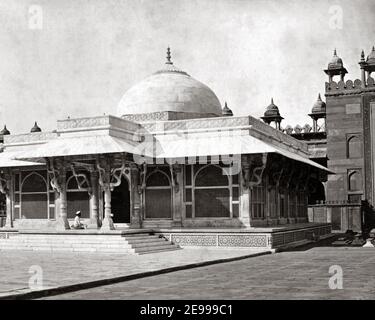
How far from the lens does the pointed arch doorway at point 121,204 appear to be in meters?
25.0

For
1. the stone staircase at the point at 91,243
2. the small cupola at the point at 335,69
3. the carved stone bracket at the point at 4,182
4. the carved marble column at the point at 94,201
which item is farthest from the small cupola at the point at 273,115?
the stone staircase at the point at 91,243

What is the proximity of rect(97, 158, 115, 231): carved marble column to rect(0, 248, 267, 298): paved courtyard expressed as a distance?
1.84 metres

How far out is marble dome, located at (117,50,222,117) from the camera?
24.6 meters

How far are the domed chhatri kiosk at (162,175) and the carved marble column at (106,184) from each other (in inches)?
1.2

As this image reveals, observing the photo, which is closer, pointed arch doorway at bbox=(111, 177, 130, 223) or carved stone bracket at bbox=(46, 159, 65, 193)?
carved stone bracket at bbox=(46, 159, 65, 193)

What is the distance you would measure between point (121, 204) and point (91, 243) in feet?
20.7

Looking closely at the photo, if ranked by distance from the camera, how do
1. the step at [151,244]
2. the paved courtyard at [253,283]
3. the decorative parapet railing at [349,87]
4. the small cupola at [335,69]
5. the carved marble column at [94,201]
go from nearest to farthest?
1. the paved courtyard at [253,283]
2. the step at [151,244]
3. the carved marble column at [94,201]
4. the decorative parapet railing at [349,87]
5. the small cupola at [335,69]

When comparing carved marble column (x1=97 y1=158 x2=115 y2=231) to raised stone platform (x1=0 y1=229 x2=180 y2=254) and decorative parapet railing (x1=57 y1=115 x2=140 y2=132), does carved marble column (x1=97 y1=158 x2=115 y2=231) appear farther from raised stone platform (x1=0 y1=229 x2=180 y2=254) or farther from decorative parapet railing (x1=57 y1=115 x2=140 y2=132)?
decorative parapet railing (x1=57 y1=115 x2=140 y2=132)

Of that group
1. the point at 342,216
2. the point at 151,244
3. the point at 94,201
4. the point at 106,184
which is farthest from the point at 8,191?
the point at 342,216

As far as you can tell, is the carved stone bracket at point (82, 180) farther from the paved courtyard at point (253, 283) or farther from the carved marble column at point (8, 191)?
the paved courtyard at point (253, 283)

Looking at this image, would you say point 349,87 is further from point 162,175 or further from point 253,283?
point 253,283

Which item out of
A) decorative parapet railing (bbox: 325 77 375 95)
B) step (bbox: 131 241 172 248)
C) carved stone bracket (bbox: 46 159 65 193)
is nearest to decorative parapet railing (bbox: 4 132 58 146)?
carved stone bracket (bbox: 46 159 65 193)

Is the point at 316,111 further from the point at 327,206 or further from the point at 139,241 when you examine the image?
the point at 139,241

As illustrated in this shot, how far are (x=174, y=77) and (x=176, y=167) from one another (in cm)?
535
